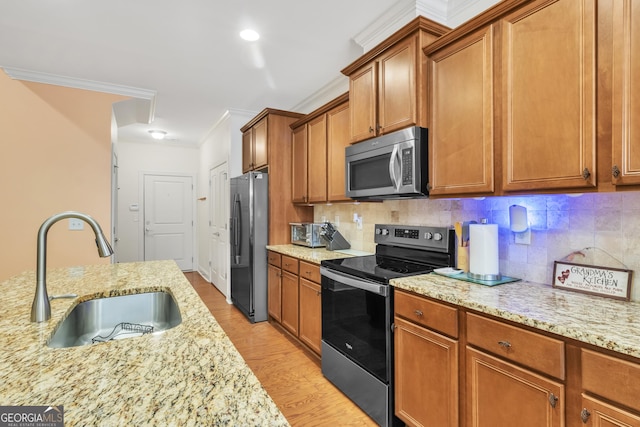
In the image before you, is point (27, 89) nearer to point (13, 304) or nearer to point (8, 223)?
point (8, 223)

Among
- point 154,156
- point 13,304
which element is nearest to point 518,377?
point 13,304

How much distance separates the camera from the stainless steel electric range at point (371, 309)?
1.87 m

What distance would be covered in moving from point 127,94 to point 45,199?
1.40m

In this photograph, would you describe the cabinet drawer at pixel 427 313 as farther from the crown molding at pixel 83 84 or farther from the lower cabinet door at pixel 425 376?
the crown molding at pixel 83 84

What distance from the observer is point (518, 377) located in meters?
1.25

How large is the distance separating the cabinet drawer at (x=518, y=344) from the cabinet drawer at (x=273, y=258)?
2230 mm

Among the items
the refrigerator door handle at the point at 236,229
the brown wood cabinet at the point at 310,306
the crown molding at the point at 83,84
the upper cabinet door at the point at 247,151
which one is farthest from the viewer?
the upper cabinet door at the point at 247,151

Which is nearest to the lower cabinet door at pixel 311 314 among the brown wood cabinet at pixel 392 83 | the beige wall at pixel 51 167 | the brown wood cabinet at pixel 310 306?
the brown wood cabinet at pixel 310 306

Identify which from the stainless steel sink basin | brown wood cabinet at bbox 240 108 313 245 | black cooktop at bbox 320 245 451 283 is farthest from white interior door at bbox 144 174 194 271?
the stainless steel sink basin

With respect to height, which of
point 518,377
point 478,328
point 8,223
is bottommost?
point 518,377

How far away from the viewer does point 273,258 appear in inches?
138

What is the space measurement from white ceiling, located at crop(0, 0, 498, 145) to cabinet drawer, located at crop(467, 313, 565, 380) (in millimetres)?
1881

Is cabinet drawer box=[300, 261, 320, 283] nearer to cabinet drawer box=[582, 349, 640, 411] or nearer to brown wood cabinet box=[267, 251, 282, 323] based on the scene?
brown wood cabinet box=[267, 251, 282, 323]

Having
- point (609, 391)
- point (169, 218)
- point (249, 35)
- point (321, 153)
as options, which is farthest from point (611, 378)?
point (169, 218)
